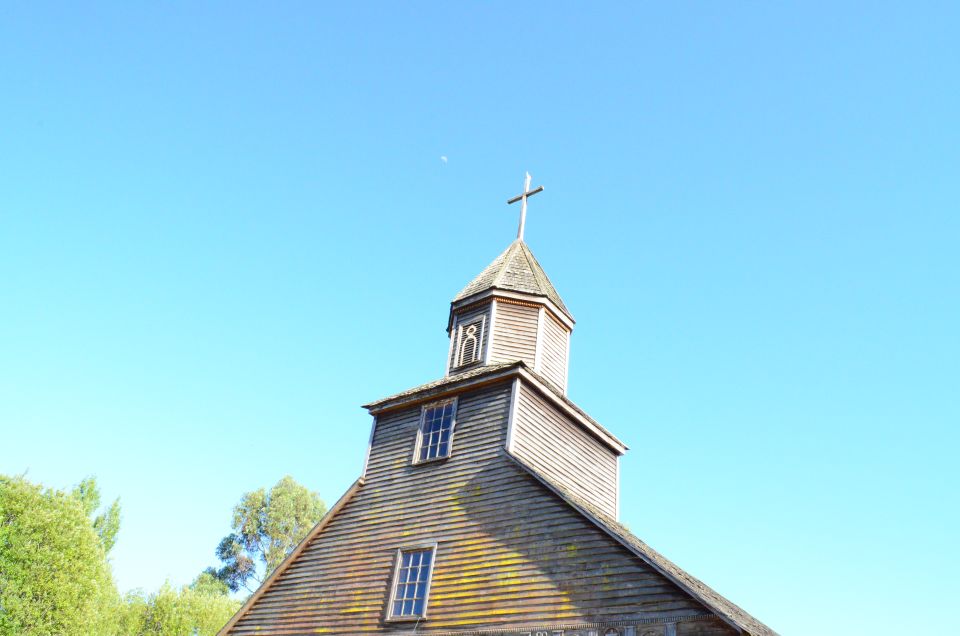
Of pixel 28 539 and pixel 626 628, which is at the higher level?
pixel 28 539

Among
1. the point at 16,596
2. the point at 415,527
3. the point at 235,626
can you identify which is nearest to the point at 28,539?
the point at 16,596

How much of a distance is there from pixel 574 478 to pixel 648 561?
6.38m

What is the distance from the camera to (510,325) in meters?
20.8

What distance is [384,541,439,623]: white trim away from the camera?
15.1 meters

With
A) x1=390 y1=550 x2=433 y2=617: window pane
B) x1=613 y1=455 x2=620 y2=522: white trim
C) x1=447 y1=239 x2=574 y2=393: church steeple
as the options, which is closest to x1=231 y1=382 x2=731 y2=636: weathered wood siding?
x1=390 y1=550 x2=433 y2=617: window pane

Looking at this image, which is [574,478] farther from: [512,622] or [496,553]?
[512,622]

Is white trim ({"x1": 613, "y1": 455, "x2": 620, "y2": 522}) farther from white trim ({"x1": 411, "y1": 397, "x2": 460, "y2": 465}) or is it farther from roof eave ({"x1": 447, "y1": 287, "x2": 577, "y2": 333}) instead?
white trim ({"x1": 411, "y1": 397, "x2": 460, "y2": 465})

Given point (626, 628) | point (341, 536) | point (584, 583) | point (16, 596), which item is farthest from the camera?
point (16, 596)

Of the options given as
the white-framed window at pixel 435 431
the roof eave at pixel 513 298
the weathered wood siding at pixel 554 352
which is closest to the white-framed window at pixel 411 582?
the white-framed window at pixel 435 431

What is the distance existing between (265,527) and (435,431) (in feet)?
142

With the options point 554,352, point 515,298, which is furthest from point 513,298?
point 554,352

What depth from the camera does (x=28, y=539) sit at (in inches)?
1271

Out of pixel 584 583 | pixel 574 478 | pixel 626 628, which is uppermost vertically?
pixel 574 478

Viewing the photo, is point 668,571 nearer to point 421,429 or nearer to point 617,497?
point 617,497
